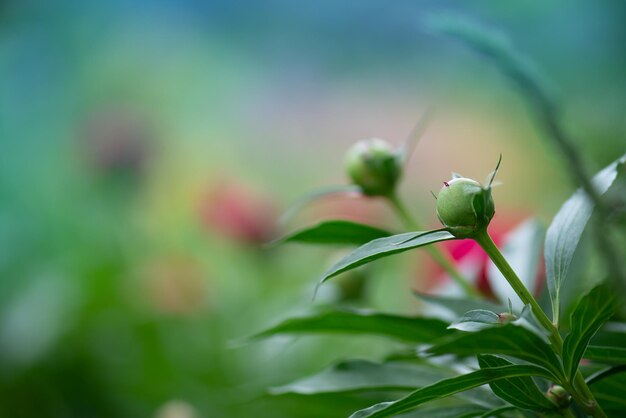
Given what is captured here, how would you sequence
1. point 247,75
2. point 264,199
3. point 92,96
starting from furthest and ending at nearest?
point 247,75 < point 92,96 < point 264,199

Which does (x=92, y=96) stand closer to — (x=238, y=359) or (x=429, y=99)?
(x=429, y=99)

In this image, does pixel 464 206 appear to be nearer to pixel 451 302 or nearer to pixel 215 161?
pixel 451 302

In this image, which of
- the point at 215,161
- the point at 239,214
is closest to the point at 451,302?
the point at 239,214

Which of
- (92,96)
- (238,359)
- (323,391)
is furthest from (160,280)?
(92,96)

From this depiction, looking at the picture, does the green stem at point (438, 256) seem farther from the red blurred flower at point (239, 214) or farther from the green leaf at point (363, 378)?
the red blurred flower at point (239, 214)

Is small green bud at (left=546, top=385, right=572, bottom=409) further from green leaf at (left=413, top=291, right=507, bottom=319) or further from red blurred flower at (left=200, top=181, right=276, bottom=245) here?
red blurred flower at (left=200, top=181, right=276, bottom=245)

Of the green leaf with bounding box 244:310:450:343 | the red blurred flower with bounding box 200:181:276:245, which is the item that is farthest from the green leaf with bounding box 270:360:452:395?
the red blurred flower with bounding box 200:181:276:245

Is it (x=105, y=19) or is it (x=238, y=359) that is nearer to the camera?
(x=238, y=359)
